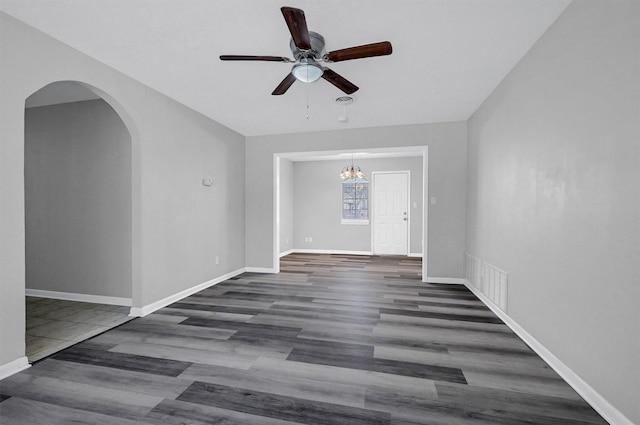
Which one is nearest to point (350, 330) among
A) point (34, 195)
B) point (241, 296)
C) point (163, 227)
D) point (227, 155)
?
point (241, 296)

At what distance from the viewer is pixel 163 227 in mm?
3557

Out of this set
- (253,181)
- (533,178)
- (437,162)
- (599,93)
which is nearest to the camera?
(599,93)

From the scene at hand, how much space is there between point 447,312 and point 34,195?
5587 millimetres

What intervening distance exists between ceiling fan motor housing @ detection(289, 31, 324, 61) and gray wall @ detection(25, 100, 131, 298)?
258 centimetres

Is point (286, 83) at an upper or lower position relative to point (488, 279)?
upper

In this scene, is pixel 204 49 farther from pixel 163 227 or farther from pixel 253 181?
pixel 253 181

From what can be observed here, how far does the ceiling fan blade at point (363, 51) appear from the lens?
200cm

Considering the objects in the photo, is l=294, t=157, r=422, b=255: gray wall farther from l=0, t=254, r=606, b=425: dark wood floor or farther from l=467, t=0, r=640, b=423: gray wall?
l=467, t=0, r=640, b=423: gray wall

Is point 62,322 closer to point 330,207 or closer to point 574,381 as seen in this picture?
point 574,381

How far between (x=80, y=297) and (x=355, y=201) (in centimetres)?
605

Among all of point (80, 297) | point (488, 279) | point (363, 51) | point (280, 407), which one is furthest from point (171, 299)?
point (488, 279)

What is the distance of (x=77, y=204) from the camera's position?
3.79 m

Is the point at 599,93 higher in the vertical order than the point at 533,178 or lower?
higher

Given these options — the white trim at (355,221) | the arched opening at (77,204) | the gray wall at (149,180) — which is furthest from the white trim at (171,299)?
the white trim at (355,221)
